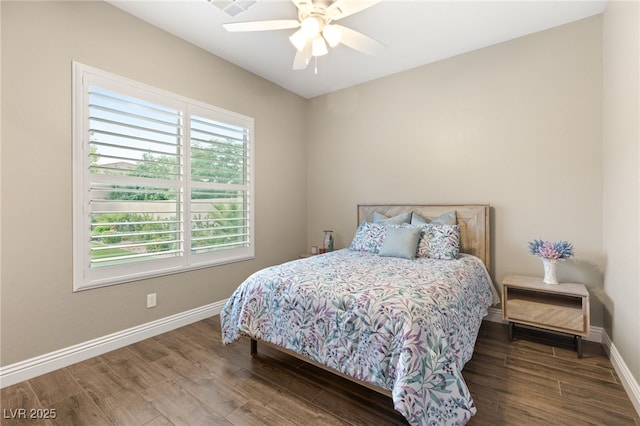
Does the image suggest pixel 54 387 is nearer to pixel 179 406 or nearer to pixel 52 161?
pixel 179 406

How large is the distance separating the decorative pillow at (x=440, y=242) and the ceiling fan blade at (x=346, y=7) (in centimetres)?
202

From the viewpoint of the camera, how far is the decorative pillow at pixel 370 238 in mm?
3150

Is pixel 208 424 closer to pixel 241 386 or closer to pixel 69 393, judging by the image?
pixel 241 386

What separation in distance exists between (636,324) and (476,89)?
243 centimetres

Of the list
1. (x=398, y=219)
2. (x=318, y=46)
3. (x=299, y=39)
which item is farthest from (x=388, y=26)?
(x=398, y=219)

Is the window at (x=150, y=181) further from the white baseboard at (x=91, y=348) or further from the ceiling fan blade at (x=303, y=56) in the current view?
the ceiling fan blade at (x=303, y=56)

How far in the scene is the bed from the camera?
1.41 m

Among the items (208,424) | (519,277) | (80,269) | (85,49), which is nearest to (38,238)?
(80,269)

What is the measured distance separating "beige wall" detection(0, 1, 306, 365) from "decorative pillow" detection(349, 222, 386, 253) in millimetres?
1913

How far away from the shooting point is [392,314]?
1.55 m

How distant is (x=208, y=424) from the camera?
1.59 m

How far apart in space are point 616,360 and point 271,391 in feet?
8.12

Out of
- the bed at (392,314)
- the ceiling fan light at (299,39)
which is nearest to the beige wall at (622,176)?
the bed at (392,314)

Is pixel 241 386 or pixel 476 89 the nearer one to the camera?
pixel 241 386
